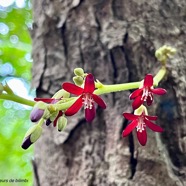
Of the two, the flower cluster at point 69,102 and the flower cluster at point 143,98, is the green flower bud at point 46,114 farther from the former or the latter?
the flower cluster at point 143,98

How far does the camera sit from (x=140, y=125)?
0.62m

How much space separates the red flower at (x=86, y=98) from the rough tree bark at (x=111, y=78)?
1.20 feet

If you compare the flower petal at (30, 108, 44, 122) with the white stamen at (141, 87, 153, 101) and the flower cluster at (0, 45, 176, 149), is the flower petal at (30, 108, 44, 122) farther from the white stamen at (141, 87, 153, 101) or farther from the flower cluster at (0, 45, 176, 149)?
the white stamen at (141, 87, 153, 101)

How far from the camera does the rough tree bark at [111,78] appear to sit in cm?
89

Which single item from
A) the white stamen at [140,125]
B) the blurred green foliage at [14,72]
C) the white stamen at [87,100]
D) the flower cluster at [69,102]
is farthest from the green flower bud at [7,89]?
the blurred green foliage at [14,72]

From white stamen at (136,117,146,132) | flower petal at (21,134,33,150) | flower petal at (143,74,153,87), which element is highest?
flower petal at (143,74,153,87)

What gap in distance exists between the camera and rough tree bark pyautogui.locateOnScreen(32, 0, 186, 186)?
89 centimetres

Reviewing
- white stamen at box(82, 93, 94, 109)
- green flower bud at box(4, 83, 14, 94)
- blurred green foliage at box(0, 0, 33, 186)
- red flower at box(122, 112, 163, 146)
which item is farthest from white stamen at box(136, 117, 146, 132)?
blurred green foliage at box(0, 0, 33, 186)

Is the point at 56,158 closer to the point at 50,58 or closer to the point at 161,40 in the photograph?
the point at 50,58

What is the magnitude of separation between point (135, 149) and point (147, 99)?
34 centimetres

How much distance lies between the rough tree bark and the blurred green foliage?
0.90 meters

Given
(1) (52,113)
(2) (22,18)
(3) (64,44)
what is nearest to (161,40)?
(3) (64,44)

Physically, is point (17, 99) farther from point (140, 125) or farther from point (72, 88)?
point (140, 125)

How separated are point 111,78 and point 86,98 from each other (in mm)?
412
